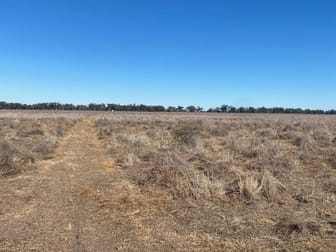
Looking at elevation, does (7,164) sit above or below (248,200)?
above

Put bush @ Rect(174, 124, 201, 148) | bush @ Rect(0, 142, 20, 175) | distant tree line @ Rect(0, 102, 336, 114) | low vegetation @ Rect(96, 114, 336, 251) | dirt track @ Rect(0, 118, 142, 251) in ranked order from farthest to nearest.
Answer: distant tree line @ Rect(0, 102, 336, 114) → bush @ Rect(174, 124, 201, 148) → bush @ Rect(0, 142, 20, 175) → low vegetation @ Rect(96, 114, 336, 251) → dirt track @ Rect(0, 118, 142, 251)

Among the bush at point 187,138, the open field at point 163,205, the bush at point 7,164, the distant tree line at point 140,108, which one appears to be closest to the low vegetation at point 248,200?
the open field at point 163,205

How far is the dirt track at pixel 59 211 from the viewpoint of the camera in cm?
594

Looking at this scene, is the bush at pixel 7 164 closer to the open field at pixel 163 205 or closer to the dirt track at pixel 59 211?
the open field at pixel 163 205

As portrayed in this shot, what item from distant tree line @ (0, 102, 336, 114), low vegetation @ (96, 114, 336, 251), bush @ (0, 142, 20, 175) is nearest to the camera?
low vegetation @ (96, 114, 336, 251)

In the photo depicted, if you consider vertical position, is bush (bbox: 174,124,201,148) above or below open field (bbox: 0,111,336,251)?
above

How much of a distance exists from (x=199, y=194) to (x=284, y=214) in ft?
6.20

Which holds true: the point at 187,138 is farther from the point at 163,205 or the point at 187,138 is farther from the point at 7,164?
the point at 163,205

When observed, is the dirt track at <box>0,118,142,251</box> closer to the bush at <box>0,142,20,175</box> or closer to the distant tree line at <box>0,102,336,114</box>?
A: the bush at <box>0,142,20,175</box>

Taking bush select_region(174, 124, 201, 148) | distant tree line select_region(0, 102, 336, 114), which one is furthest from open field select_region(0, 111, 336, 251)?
distant tree line select_region(0, 102, 336, 114)

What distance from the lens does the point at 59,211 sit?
299 inches

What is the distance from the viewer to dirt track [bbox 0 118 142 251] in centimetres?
594

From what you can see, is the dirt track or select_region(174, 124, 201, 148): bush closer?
the dirt track

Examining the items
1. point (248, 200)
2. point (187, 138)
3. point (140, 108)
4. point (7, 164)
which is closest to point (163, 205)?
→ point (248, 200)
